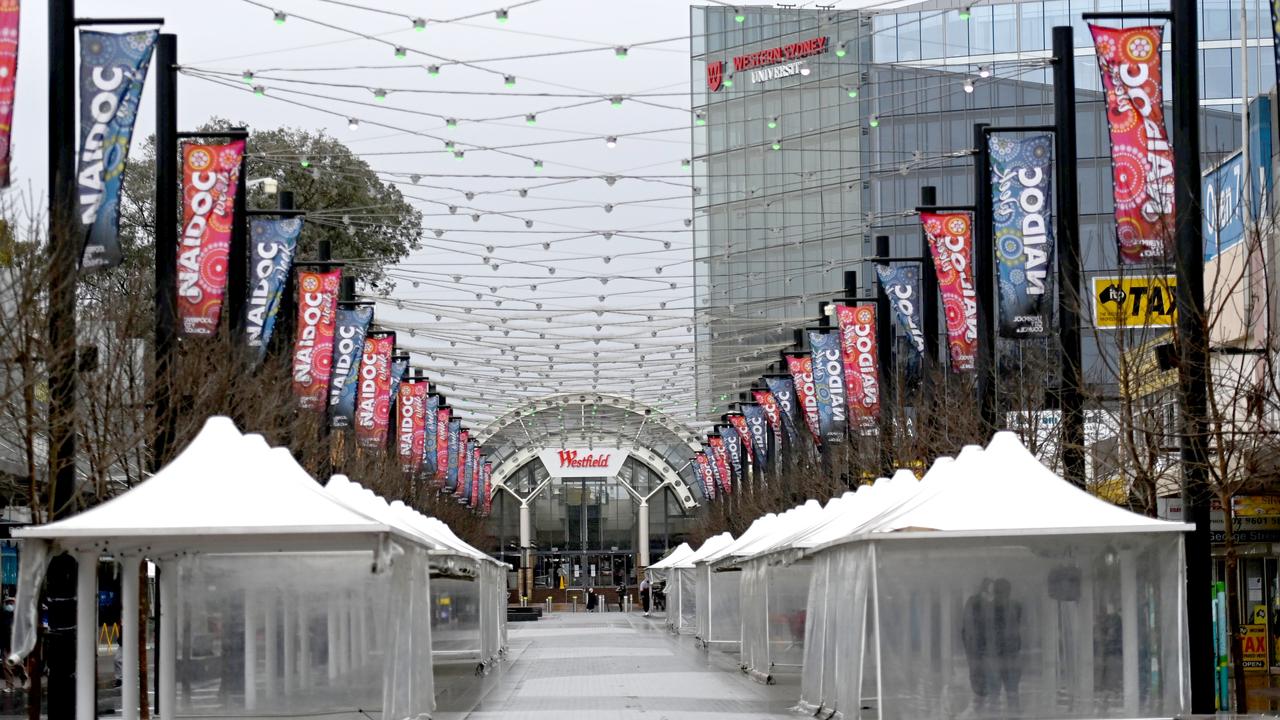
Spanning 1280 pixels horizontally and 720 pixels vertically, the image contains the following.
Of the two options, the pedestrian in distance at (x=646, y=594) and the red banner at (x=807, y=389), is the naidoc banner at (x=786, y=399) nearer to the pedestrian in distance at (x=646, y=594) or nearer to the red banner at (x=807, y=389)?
the red banner at (x=807, y=389)

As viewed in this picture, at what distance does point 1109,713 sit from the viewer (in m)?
17.7

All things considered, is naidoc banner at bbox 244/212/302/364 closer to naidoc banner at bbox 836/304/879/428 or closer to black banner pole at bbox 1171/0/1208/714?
naidoc banner at bbox 836/304/879/428

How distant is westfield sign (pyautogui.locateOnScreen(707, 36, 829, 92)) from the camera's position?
283ft

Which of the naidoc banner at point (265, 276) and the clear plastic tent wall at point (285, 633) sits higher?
the naidoc banner at point (265, 276)

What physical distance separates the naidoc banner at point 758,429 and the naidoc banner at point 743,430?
0.84 meters

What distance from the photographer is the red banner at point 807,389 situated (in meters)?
41.4

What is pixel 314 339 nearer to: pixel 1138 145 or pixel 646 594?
pixel 1138 145

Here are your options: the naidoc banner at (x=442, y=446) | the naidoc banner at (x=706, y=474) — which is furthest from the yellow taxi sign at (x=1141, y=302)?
the naidoc banner at (x=706, y=474)

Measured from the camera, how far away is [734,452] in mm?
72875

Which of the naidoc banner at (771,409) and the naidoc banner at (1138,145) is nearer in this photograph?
the naidoc banner at (1138,145)

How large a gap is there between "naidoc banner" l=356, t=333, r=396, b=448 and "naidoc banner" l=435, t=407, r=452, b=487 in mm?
21079


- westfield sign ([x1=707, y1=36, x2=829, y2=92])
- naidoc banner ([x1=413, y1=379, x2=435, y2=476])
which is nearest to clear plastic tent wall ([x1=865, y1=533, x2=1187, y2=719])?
naidoc banner ([x1=413, y1=379, x2=435, y2=476])

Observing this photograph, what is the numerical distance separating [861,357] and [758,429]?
2285 centimetres

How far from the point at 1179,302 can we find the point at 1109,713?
488 cm
